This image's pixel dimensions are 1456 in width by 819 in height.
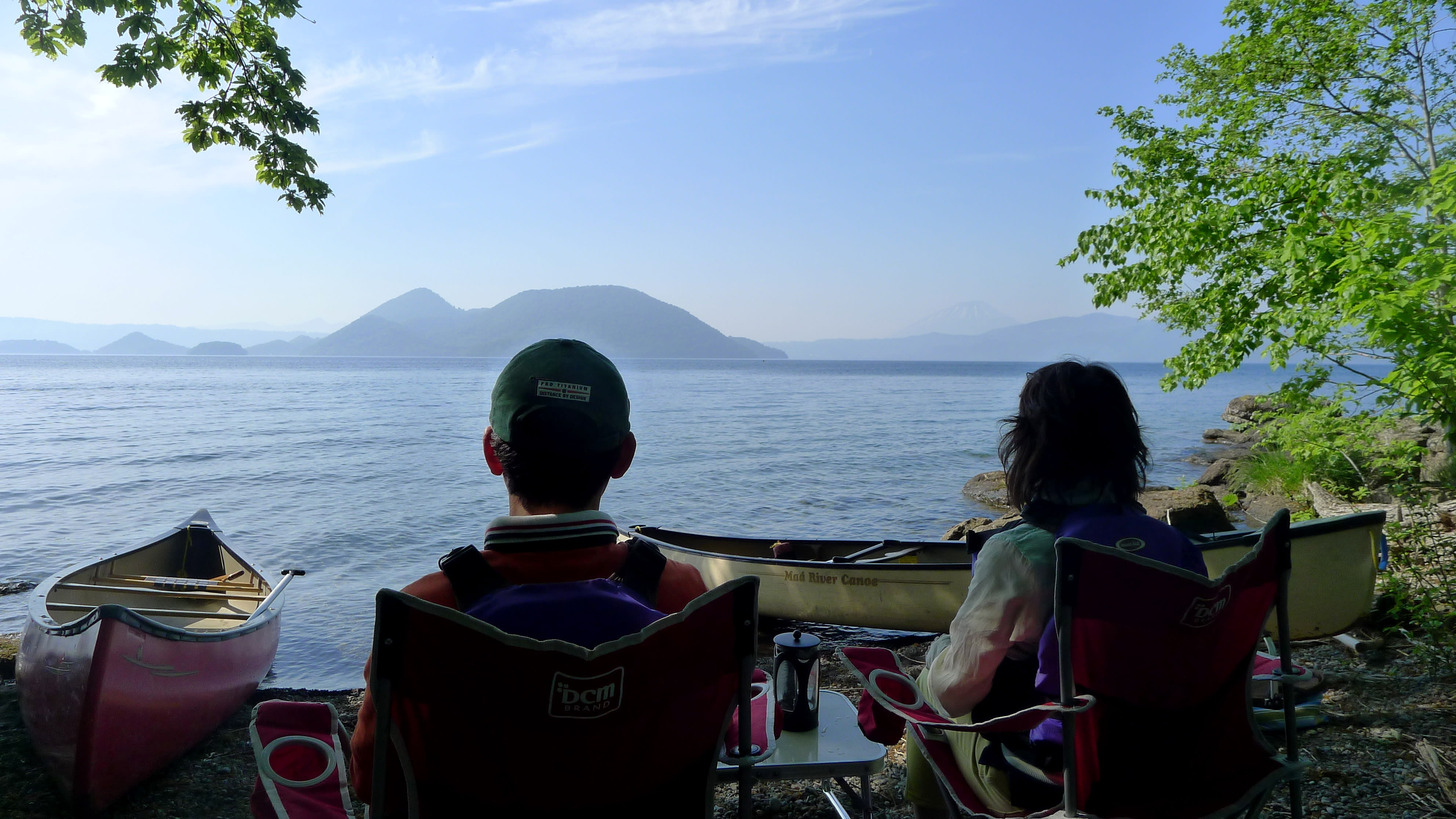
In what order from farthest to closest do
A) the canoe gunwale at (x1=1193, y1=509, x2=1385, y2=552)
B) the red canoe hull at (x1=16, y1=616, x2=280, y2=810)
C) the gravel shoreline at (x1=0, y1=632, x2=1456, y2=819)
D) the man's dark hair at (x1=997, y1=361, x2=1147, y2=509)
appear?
the canoe gunwale at (x1=1193, y1=509, x2=1385, y2=552)
the red canoe hull at (x1=16, y1=616, x2=280, y2=810)
the gravel shoreline at (x1=0, y1=632, x2=1456, y2=819)
the man's dark hair at (x1=997, y1=361, x2=1147, y2=509)

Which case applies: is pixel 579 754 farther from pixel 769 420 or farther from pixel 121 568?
pixel 769 420

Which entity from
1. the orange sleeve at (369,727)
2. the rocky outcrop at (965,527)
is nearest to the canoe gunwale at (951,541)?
the orange sleeve at (369,727)

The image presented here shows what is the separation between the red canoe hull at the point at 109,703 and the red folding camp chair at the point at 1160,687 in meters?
4.89

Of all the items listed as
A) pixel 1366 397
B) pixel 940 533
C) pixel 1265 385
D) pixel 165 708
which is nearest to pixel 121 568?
pixel 165 708

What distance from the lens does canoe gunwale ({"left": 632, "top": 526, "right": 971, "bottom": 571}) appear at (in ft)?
25.1

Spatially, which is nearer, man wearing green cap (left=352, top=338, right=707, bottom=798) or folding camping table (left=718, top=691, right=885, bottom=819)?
man wearing green cap (left=352, top=338, right=707, bottom=798)

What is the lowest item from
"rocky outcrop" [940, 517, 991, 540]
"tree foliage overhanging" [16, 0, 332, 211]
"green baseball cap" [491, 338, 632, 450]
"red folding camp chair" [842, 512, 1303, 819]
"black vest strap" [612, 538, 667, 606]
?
"rocky outcrop" [940, 517, 991, 540]

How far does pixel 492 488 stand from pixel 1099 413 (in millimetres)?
22620

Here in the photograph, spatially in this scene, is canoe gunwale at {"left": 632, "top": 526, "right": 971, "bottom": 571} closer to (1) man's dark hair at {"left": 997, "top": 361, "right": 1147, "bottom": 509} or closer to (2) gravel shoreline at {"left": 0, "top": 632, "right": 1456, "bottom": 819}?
(2) gravel shoreline at {"left": 0, "top": 632, "right": 1456, "bottom": 819}

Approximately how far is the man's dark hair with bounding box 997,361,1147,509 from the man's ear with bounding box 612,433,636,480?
1.09 m

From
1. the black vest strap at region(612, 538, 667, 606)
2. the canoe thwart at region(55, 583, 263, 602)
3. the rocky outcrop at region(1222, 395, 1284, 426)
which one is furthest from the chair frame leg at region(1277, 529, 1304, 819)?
the rocky outcrop at region(1222, 395, 1284, 426)

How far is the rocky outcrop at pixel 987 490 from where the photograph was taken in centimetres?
1988

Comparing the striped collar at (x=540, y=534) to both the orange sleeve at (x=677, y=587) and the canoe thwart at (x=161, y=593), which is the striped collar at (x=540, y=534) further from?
the canoe thwart at (x=161, y=593)

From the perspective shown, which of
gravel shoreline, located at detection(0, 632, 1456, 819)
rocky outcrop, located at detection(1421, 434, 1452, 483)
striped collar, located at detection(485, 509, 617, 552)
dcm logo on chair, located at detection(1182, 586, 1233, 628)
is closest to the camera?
striped collar, located at detection(485, 509, 617, 552)
